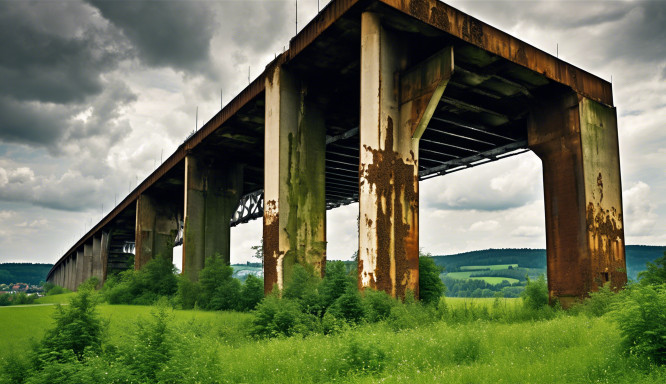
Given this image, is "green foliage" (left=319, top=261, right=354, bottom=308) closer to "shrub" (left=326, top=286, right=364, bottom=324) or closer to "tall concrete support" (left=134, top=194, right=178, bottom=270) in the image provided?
"shrub" (left=326, top=286, right=364, bottom=324)

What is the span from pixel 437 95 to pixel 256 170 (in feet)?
61.3

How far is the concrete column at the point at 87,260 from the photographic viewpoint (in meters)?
61.1

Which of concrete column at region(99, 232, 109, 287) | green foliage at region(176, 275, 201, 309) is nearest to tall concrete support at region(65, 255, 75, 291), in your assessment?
concrete column at region(99, 232, 109, 287)

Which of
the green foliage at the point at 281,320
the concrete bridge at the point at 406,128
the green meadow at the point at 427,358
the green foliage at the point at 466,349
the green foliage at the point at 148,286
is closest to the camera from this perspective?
the green meadow at the point at 427,358

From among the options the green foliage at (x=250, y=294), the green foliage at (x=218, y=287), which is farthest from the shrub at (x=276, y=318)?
the green foliage at (x=218, y=287)

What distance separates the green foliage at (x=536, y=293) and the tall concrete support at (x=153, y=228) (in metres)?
26.2

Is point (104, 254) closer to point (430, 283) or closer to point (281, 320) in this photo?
point (430, 283)

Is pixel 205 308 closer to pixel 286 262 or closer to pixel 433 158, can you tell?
pixel 286 262

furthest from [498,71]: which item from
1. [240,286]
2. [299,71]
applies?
[240,286]

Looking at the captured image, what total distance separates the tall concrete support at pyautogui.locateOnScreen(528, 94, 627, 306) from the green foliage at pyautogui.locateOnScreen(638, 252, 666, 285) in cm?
333

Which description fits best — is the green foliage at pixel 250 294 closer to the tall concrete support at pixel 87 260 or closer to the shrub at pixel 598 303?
the shrub at pixel 598 303

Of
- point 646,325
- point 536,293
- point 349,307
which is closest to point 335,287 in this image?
point 349,307

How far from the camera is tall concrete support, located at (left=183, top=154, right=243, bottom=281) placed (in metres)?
27.0

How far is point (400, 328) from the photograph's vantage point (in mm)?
10883
